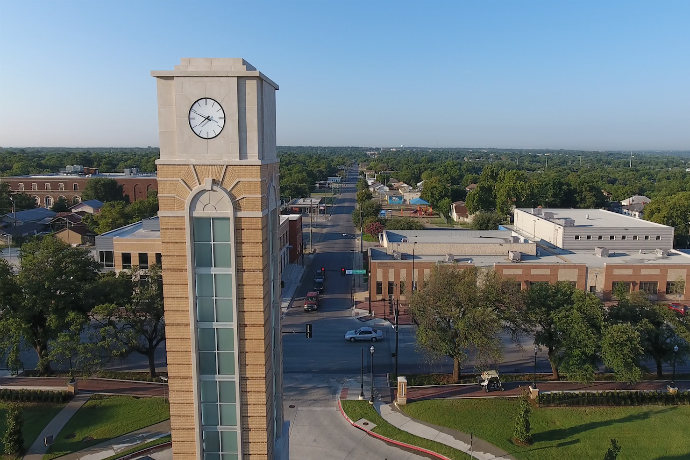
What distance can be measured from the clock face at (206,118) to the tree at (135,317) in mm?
14908

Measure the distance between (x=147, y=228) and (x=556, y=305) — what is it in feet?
115

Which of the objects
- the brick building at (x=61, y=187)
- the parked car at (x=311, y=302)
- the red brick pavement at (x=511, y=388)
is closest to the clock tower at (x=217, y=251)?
the red brick pavement at (x=511, y=388)

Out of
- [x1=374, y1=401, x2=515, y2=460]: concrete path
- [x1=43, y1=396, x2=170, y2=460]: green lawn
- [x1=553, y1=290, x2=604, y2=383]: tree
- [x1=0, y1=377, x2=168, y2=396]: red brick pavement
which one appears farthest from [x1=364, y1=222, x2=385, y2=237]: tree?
[x1=43, y1=396, x2=170, y2=460]: green lawn

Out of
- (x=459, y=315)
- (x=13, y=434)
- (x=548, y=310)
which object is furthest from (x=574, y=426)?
(x=13, y=434)

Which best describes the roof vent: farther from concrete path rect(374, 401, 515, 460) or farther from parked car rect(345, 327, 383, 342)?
concrete path rect(374, 401, 515, 460)

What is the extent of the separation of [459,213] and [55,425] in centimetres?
7668

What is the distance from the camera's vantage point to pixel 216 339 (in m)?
13.4

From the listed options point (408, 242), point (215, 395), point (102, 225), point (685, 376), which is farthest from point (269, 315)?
point (102, 225)

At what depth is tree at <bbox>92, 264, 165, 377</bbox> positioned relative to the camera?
78.0 ft

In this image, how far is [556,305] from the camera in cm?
2628

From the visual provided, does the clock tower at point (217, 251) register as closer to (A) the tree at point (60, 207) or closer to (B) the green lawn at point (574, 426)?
(B) the green lawn at point (574, 426)

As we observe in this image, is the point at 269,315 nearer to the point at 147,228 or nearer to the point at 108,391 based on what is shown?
the point at 108,391

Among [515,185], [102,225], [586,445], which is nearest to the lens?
[586,445]

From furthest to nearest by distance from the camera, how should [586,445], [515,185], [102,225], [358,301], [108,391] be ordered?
[515,185]
[102,225]
[358,301]
[108,391]
[586,445]
